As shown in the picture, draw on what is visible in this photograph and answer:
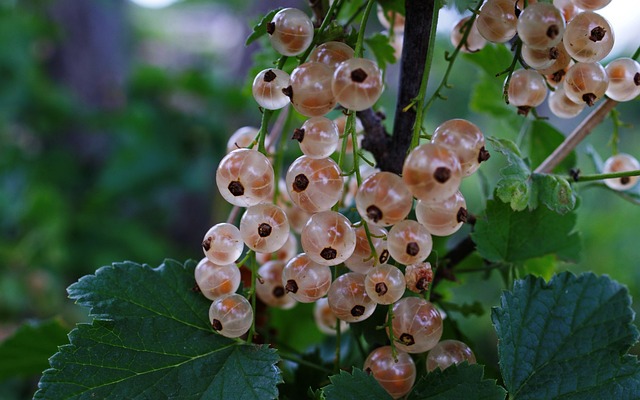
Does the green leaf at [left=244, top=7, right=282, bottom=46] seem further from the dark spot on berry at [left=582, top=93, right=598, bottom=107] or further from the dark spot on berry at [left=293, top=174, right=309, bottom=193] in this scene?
the dark spot on berry at [left=582, top=93, right=598, bottom=107]

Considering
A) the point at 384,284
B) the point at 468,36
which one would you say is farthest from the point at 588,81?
the point at 384,284

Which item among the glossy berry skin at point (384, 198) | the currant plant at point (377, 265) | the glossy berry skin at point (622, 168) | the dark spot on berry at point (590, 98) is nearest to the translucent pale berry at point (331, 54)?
the currant plant at point (377, 265)

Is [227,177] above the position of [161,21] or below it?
below

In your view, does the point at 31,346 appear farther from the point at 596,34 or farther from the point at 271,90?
the point at 596,34

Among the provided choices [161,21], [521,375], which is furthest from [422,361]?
[161,21]

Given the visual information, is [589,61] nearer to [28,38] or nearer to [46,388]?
[46,388]
